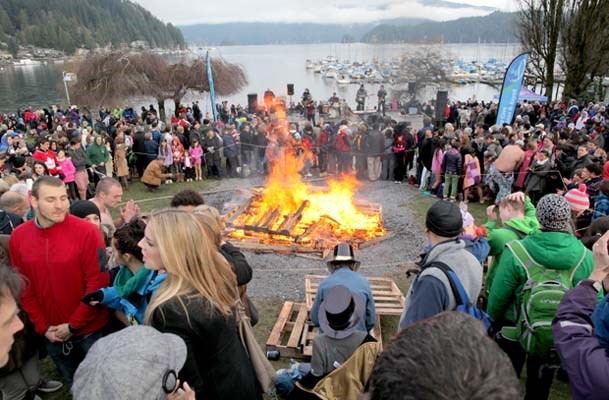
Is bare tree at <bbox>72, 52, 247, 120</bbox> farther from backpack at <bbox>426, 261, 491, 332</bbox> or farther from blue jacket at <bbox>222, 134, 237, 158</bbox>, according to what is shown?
backpack at <bbox>426, 261, 491, 332</bbox>

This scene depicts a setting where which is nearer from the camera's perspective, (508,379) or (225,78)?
(508,379)

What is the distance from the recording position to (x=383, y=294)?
250 inches

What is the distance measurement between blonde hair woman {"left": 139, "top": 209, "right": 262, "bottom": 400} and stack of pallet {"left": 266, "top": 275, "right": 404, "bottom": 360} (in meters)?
2.64

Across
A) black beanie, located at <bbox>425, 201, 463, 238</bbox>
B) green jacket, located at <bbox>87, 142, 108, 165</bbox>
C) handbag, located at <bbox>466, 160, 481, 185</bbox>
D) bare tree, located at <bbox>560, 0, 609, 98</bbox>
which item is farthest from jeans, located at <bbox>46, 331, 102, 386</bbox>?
bare tree, located at <bbox>560, 0, 609, 98</bbox>

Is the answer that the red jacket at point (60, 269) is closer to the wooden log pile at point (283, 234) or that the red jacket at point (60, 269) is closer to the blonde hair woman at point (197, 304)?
the blonde hair woman at point (197, 304)

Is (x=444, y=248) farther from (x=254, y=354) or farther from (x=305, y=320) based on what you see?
(x=305, y=320)

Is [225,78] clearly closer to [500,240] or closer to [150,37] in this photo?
[500,240]

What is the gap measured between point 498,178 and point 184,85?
18.0 metres

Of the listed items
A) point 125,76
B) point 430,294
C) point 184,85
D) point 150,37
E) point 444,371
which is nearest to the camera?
point 444,371

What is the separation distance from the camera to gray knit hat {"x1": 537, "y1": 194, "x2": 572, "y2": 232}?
316cm

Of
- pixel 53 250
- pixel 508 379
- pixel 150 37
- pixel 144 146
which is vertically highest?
pixel 150 37

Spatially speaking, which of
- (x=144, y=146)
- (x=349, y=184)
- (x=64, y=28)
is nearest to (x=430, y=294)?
(x=349, y=184)

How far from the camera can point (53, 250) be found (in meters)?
3.54

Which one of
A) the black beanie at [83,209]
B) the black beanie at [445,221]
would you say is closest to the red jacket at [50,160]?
the black beanie at [83,209]
